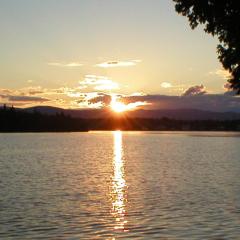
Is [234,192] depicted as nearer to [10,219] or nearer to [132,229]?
[132,229]

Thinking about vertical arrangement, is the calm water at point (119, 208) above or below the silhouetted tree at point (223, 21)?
below

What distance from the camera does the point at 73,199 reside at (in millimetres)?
35719

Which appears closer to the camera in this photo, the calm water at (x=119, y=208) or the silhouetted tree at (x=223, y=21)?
the silhouetted tree at (x=223, y=21)

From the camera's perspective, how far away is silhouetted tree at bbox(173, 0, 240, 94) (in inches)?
748

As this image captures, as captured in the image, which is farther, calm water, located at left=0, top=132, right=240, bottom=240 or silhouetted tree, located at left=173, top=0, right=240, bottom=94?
calm water, located at left=0, top=132, right=240, bottom=240

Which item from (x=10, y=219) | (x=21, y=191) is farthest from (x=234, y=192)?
(x=10, y=219)

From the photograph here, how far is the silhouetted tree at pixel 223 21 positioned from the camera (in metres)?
19.0

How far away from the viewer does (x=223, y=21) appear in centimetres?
1936

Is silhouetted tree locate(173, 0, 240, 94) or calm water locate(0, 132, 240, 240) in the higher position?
silhouetted tree locate(173, 0, 240, 94)

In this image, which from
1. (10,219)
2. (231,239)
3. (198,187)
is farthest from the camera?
(198,187)

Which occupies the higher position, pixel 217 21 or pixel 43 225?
pixel 217 21

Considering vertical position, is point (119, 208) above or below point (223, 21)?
below

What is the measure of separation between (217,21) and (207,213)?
1310 centimetres

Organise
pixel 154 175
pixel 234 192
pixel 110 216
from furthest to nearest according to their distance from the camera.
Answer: pixel 154 175
pixel 234 192
pixel 110 216
